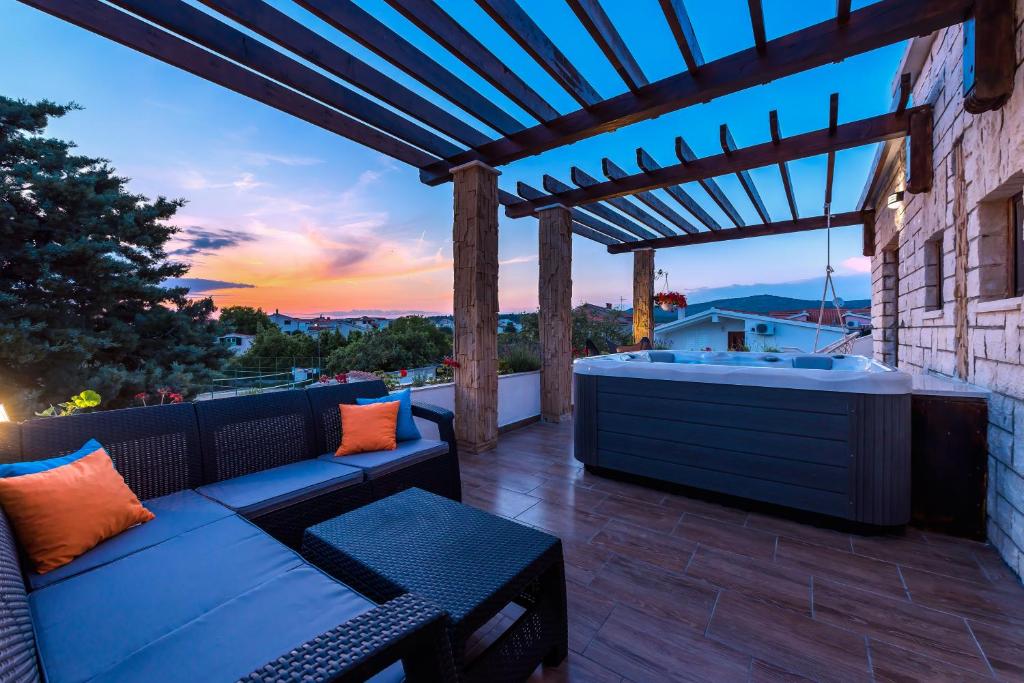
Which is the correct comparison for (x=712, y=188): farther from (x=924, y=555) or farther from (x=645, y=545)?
(x=645, y=545)

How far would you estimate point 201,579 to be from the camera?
1.21 metres

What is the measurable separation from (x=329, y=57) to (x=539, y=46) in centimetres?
124

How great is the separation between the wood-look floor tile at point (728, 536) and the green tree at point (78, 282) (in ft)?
28.7

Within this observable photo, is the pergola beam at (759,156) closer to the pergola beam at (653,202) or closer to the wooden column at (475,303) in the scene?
the pergola beam at (653,202)

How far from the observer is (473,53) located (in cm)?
240

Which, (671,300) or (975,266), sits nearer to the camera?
(975,266)

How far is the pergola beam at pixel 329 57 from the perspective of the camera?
203 centimetres

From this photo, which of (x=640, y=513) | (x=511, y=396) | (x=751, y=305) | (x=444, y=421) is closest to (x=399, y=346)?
(x=511, y=396)

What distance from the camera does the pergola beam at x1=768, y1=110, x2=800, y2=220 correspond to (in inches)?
121

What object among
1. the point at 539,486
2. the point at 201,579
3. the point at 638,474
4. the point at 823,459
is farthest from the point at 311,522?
the point at 823,459

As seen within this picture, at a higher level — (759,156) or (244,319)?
(759,156)

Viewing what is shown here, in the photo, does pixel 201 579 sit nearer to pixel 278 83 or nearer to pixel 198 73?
pixel 198 73

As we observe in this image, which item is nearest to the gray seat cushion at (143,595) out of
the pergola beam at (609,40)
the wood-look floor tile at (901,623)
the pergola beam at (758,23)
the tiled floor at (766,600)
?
the tiled floor at (766,600)

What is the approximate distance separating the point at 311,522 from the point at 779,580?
225 centimetres
